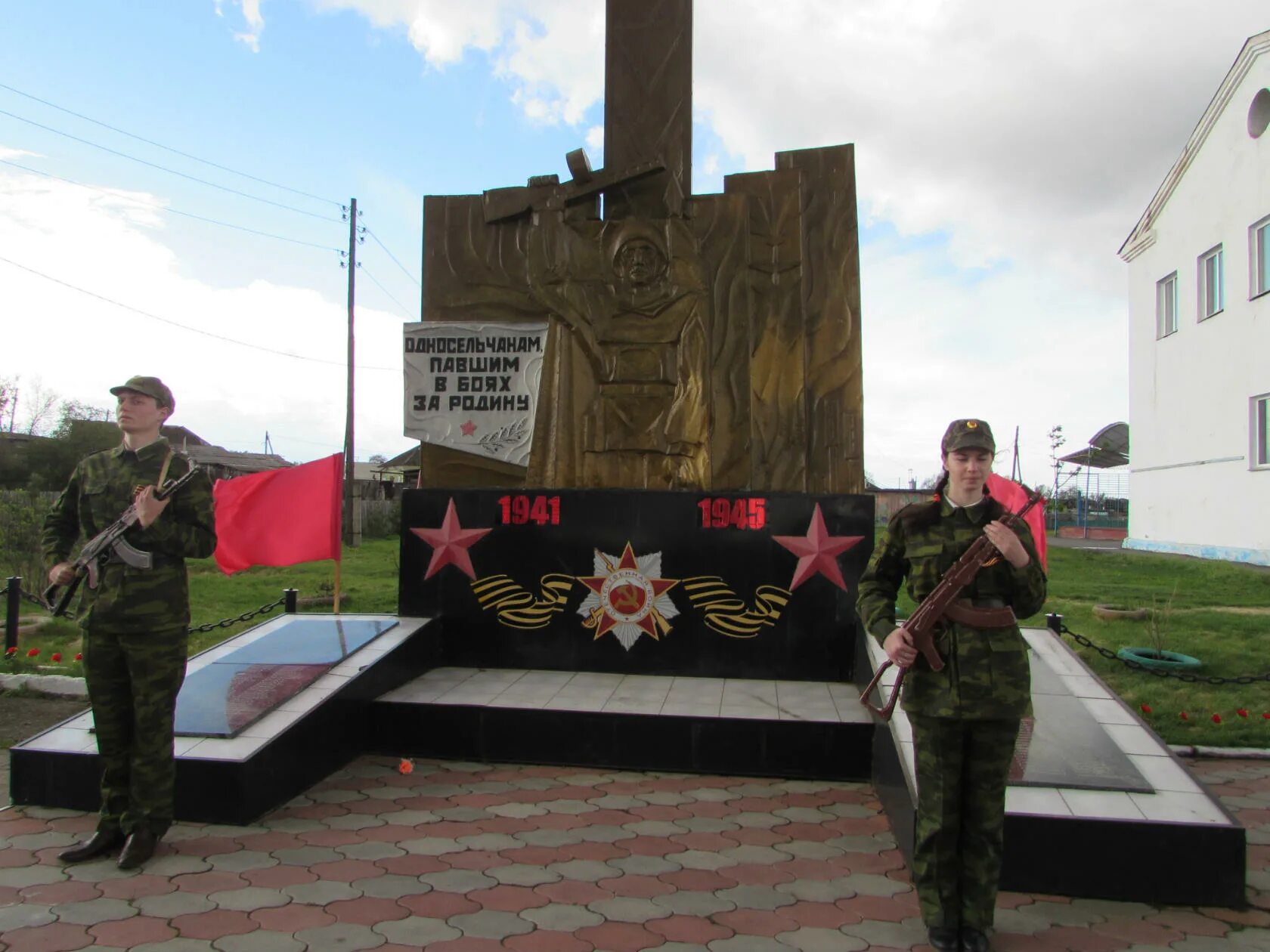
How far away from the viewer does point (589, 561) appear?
567 centimetres

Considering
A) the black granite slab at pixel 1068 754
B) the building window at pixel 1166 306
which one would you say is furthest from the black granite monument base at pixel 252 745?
the building window at pixel 1166 306

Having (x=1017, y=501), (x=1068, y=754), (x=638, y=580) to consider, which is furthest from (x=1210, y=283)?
(x=1068, y=754)

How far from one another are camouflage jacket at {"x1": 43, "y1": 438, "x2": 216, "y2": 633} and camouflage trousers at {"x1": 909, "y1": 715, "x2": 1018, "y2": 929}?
2.81 meters

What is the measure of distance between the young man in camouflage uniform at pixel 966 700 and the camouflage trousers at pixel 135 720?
2.78 meters

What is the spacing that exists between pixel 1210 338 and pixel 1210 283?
102 cm

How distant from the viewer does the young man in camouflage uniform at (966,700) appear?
2.82 m

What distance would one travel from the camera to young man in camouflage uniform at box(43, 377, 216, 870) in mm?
3512

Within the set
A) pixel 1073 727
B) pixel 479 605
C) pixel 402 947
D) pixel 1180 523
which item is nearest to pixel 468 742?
pixel 479 605

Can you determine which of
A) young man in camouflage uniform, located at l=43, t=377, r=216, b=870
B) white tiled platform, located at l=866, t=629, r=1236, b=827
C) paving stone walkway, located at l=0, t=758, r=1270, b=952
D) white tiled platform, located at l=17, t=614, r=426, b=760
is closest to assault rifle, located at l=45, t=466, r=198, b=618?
young man in camouflage uniform, located at l=43, t=377, r=216, b=870

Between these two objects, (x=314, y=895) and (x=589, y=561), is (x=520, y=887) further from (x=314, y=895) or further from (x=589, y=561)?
(x=589, y=561)

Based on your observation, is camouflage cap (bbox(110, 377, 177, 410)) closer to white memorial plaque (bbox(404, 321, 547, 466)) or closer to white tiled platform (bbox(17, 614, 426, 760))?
white tiled platform (bbox(17, 614, 426, 760))

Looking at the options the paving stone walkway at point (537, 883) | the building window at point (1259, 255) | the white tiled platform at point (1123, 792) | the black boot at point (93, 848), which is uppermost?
the building window at point (1259, 255)

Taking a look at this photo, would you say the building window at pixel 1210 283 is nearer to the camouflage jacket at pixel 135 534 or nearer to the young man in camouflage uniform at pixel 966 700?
the young man in camouflage uniform at pixel 966 700

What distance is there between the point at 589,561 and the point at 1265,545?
11.3 meters
